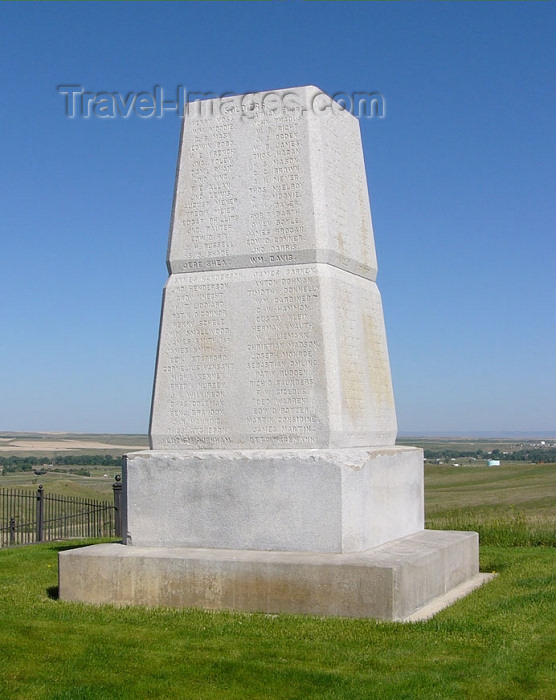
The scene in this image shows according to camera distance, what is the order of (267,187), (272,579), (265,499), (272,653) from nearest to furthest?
(272,653) → (272,579) → (265,499) → (267,187)

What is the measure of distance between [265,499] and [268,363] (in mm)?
1356

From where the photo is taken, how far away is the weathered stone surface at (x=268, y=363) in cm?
942

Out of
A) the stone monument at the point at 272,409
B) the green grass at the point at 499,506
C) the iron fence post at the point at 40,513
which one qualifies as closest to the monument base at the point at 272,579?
the stone monument at the point at 272,409

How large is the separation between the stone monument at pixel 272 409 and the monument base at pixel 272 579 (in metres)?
0.02

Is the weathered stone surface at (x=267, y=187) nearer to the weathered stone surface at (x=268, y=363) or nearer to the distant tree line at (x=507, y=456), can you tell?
the weathered stone surface at (x=268, y=363)

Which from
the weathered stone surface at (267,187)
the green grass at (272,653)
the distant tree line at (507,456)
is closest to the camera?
the green grass at (272,653)

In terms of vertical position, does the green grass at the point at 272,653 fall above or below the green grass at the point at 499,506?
above

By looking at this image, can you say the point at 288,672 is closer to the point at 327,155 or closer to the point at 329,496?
the point at 329,496

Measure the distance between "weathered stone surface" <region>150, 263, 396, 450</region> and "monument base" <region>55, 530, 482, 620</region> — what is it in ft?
3.88

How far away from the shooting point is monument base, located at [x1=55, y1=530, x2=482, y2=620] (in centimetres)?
838

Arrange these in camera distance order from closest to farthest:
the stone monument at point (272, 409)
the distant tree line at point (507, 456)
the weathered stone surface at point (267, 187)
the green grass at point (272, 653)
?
the green grass at point (272, 653) → the stone monument at point (272, 409) → the weathered stone surface at point (267, 187) → the distant tree line at point (507, 456)

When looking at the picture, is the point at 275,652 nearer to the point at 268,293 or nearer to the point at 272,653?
the point at 272,653

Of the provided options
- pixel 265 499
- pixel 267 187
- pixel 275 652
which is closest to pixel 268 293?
pixel 267 187

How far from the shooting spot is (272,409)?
9555mm
